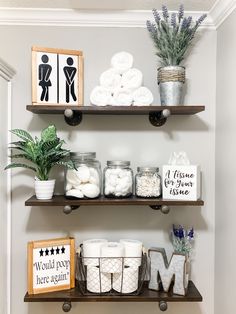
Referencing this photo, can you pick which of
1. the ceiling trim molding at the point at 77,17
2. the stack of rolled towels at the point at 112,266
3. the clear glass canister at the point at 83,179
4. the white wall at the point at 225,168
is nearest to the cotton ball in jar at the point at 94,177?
the clear glass canister at the point at 83,179

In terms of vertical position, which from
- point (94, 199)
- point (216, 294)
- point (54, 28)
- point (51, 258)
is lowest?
point (216, 294)

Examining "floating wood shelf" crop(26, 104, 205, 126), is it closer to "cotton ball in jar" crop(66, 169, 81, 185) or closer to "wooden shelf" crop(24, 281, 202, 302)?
"cotton ball in jar" crop(66, 169, 81, 185)

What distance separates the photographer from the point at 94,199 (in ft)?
4.92

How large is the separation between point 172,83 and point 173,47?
15cm

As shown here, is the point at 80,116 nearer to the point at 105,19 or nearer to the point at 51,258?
the point at 105,19

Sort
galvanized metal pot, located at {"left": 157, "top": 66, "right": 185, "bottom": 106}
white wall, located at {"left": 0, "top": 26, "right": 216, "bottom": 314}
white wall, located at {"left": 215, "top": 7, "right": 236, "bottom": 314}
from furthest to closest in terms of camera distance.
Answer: white wall, located at {"left": 0, "top": 26, "right": 216, "bottom": 314} → galvanized metal pot, located at {"left": 157, "top": 66, "right": 185, "bottom": 106} → white wall, located at {"left": 215, "top": 7, "right": 236, "bottom": 314}

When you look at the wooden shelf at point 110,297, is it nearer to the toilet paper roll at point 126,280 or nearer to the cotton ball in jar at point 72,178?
the toilet paper roll at point 126,280

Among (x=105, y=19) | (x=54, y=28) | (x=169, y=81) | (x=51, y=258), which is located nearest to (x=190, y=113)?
(x=169, y=81)

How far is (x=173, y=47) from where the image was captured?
1.55 m

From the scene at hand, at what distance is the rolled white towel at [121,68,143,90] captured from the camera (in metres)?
1.54

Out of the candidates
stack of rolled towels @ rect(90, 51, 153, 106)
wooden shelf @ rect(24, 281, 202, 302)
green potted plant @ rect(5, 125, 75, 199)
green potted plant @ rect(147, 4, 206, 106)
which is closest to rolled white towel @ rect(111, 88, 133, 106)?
stack of rolled towels @ rect(90, 51, 153, 106)

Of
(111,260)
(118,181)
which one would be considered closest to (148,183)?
(118,181)

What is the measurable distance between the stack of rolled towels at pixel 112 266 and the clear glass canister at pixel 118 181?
218mm

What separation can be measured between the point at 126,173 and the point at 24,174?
0.49m
